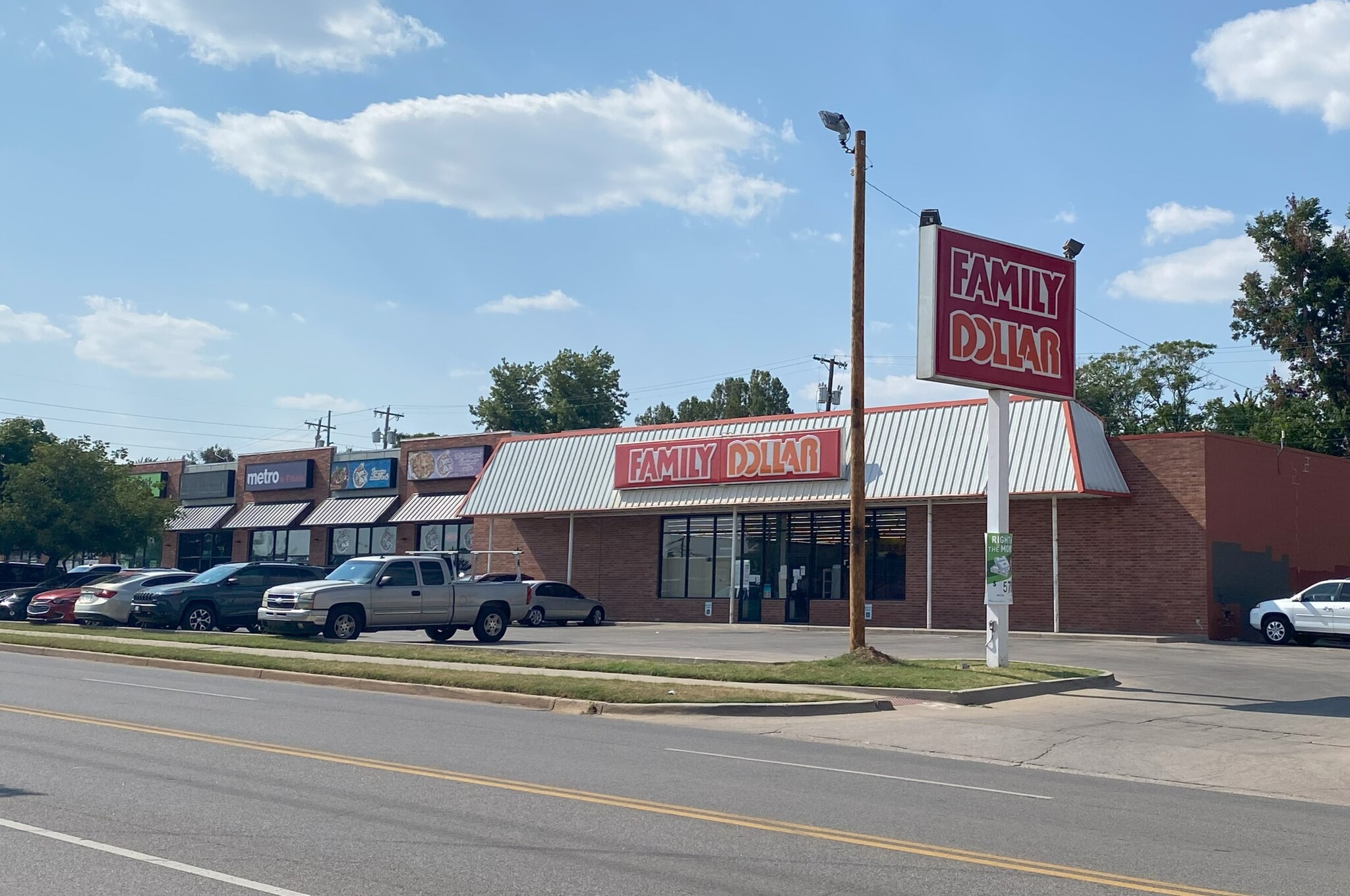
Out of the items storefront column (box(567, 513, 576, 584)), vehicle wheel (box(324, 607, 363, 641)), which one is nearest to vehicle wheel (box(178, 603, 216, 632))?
vehicle wheel (box(324, 607, 363, 641))

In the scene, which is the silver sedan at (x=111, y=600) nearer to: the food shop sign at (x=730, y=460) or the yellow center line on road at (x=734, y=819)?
the food shop sign at (x=730, y=460)

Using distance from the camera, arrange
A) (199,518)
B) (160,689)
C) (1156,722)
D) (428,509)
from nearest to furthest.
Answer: (1156,722), (160,689), (428,509), (199,518)

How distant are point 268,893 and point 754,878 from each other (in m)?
2.51

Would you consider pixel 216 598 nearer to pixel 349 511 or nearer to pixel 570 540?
pixel 570 540

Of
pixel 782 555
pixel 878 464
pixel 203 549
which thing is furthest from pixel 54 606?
pixel 203 549

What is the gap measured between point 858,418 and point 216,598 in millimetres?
17442

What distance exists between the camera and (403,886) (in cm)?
643

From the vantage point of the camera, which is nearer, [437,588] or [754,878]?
[754,878]

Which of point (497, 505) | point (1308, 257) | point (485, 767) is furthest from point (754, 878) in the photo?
point (1308, 257)

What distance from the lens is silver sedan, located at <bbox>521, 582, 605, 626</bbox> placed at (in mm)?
37500

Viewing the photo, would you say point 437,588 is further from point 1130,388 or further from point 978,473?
point 1130,388

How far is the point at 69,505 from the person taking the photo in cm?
4153

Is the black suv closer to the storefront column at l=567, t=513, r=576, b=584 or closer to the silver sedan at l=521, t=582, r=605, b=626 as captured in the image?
the silver sedan at l=521, t=582, r=605, b=626

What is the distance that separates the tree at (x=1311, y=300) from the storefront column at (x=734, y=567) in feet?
84.9
